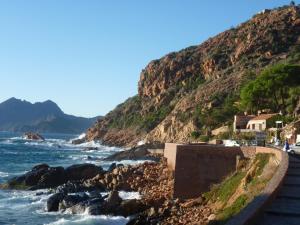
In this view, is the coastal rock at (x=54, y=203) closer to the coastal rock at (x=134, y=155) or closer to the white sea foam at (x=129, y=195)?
the white sea foam at (x=129, y=195)

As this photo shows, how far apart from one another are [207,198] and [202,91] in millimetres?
82708

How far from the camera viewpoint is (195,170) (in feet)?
74.7

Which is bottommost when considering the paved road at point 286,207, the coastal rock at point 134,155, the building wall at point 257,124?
the paved road at point 286,207

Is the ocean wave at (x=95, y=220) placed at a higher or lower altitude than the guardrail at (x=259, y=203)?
lower

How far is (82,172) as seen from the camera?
39.5 m

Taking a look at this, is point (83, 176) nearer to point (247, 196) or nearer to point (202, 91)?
point (247, 196)

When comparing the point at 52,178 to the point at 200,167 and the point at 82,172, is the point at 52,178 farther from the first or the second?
the point at 200,167

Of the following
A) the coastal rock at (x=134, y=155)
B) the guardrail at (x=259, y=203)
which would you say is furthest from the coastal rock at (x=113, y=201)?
the coastal rock at (x=134, y=155)

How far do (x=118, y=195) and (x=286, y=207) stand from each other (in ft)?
46.9

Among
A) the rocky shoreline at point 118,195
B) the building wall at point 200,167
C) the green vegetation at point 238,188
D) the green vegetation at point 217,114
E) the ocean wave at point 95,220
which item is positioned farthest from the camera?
the green vegetation at point 217,114

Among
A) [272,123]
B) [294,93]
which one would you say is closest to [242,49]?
[294,93]

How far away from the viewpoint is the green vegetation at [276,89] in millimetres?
60562

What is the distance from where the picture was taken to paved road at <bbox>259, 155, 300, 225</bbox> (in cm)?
1038

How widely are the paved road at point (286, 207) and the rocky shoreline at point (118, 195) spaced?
3.39 meters
